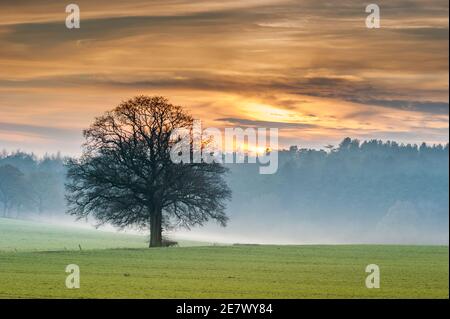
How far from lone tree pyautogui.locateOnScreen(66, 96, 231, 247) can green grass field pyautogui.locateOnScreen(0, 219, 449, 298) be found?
3.18 meters

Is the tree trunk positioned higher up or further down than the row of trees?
further down

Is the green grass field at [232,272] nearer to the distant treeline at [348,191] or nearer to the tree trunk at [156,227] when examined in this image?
the tree trunk at [156,227]

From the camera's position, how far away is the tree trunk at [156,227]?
59344 mm

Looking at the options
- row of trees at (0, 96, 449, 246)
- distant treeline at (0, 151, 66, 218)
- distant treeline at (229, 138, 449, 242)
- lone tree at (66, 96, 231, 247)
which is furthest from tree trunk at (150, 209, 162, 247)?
distant treeline at (229, 138, 449, 242)

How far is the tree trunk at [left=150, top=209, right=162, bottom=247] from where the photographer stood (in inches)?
2336

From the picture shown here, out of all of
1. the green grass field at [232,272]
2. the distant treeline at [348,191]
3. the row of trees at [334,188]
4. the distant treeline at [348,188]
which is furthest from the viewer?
the distant treeline at [348,191]

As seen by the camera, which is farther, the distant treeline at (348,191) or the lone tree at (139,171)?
the distant treeline at (348,191)

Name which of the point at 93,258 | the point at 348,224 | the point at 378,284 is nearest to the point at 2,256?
the point at 93,258

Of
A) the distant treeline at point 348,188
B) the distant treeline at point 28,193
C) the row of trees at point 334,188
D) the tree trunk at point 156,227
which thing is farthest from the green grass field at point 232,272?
the distant treeline at point 348,188

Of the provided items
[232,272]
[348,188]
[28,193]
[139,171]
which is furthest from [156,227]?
[348,188]

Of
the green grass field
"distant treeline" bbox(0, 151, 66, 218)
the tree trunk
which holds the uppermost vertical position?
"distant treeline" bbox(0, 151, 66, 218)

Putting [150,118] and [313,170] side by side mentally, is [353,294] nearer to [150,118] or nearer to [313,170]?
[150,118]

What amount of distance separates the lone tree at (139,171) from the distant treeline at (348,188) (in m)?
115

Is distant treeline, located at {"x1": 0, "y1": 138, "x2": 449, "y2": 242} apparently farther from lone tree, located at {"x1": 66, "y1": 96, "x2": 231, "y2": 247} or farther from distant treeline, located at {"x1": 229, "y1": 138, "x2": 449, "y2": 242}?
lone tree, located at {"x1": 66, "y1": 96, "x2": 231, "y2": 247}
